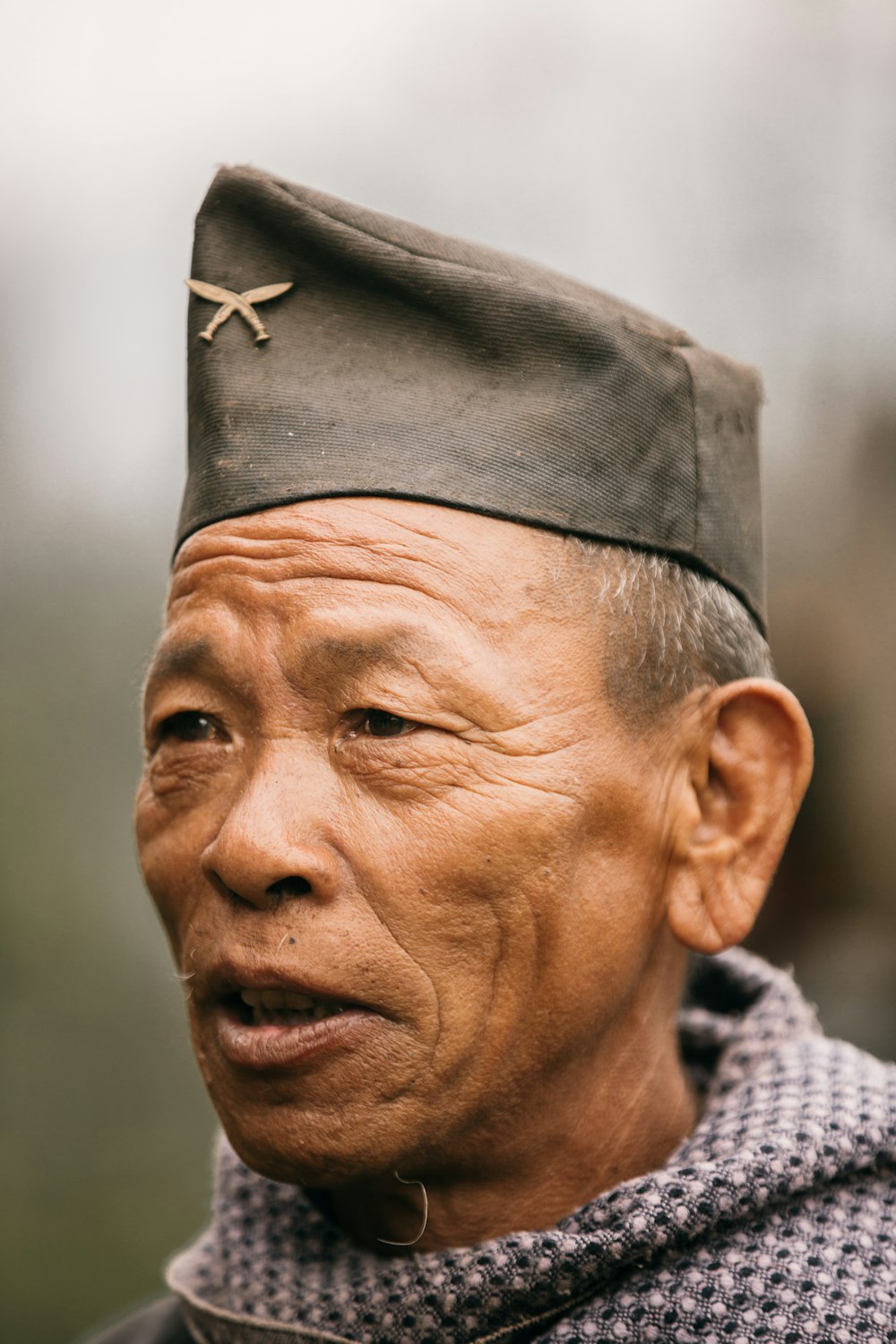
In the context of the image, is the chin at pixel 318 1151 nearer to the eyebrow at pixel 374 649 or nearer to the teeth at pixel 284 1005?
the teeth at pixel 284 1005

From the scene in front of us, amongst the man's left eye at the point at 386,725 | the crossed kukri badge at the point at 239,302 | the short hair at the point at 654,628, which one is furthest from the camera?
the crossed kukri badge at the point at 239,302

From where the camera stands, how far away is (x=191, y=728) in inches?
83.7

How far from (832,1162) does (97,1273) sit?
13.8 feet

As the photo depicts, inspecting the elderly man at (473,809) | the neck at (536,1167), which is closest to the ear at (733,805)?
the elderly man at (473,809)

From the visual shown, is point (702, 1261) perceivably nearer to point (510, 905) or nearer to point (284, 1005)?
point (510, 905)

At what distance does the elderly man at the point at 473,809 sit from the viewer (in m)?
1.89

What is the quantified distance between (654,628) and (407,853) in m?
0.60

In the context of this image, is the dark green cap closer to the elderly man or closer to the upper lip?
the elderly man

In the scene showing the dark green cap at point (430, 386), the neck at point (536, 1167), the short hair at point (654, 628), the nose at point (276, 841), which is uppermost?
the dark green cap at point (430, 386)

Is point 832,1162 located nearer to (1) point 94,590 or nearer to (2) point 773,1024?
(2) point 773,1024

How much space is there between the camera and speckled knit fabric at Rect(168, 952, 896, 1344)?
6.01 ft

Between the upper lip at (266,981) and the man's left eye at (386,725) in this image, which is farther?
the man's left eye at (386,725)

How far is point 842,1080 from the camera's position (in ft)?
7.04

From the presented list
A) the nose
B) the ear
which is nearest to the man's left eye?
the nose
